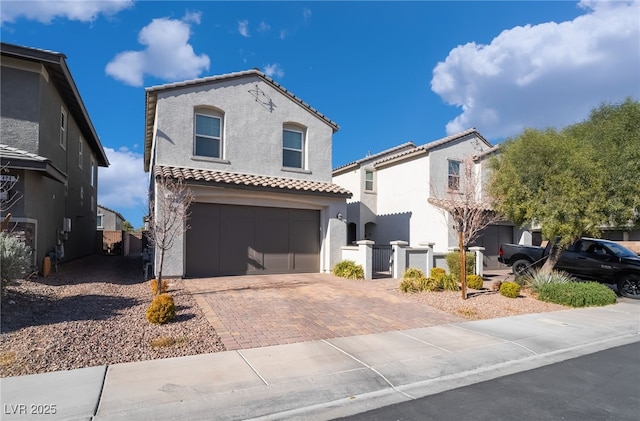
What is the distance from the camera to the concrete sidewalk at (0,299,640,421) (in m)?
4.31

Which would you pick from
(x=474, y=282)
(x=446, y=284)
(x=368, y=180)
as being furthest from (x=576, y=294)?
(x=368, y=180)

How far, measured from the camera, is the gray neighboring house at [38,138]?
1084cm

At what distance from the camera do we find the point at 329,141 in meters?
16.5

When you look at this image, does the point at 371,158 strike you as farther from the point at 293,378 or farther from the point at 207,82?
the point at 293,378

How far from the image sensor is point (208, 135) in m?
14.2

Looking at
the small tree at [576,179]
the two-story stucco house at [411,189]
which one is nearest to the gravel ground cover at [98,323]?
the small tree at [576,179]

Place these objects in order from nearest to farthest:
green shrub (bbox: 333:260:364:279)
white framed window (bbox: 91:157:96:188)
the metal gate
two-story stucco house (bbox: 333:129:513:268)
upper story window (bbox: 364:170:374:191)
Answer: green shrub (bbox: 333:260:364:279) < the metal gate < two-story stucco house (bbox: 333:129:513:268) < upper story window (bbox: 364:170:374:191) < white framed window (bbox: 91:157:96:188)

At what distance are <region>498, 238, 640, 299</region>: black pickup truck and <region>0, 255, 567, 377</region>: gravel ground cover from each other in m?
4.29

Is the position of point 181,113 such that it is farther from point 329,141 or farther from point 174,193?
point 329,141

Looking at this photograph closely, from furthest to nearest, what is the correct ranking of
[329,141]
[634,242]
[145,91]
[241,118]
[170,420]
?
1. [634,242]
2. [329,141]
3. [241,118]
4. [145,91]
5. [170,420]

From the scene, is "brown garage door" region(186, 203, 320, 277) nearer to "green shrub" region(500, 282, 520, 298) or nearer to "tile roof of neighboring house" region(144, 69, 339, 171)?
"tile roof of neighboring house" region(144, 69, 339, 171)

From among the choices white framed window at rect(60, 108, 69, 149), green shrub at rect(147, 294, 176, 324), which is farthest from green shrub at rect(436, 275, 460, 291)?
white framed window at rect(60, 108, 69, 149)

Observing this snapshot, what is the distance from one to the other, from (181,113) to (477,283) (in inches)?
452

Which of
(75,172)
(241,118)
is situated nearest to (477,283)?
(241,118)
